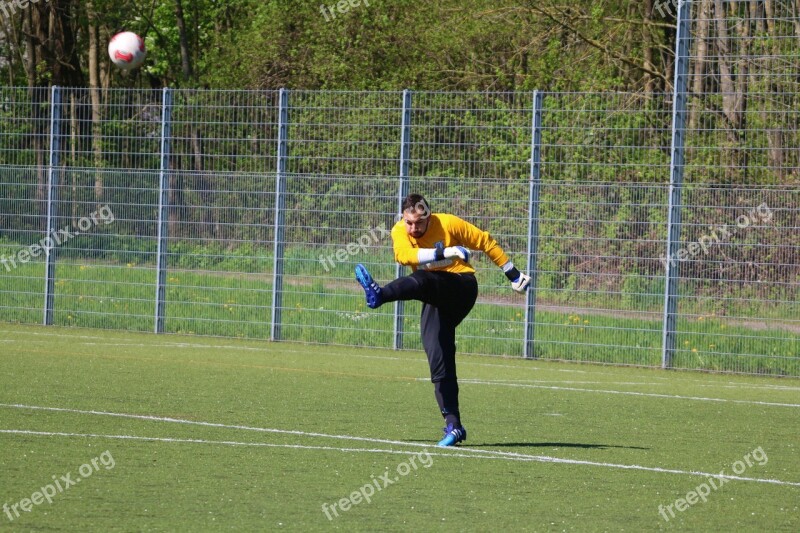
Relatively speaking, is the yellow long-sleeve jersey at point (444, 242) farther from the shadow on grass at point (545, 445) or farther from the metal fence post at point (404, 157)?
the metal fence post at point (404, 157)

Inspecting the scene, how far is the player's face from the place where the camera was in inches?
396

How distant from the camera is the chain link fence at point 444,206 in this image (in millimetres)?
17516

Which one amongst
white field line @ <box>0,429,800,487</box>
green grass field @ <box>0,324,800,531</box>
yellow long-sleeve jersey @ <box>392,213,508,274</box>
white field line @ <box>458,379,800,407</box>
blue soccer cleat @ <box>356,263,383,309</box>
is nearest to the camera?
green grass field @ <box>0,324,800,531</box>

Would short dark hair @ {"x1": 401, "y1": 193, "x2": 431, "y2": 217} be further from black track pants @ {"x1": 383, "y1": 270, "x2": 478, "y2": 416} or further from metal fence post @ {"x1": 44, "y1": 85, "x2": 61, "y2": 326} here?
metal fence post @ {"x1": 44, "y1": 85, "x2": 61, "y2": 326}

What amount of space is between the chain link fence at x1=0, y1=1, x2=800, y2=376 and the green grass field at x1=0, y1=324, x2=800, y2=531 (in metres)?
1.46

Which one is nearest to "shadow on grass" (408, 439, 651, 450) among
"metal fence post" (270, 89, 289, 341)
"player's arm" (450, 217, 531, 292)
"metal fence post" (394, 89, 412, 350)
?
"player's arm" (450, 217, 531, 292)

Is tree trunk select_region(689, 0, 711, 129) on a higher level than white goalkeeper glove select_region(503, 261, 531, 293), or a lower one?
higher

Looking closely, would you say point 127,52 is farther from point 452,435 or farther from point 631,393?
point 452,435

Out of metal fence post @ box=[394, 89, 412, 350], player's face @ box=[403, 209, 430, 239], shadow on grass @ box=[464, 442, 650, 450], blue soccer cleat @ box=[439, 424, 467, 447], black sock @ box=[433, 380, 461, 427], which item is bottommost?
shadow on grass @ box=[464, 442, 650, 450]

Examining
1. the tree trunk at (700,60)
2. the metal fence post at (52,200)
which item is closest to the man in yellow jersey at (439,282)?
the tree trunk at (700,60)

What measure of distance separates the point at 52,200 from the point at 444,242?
1224 centimetres

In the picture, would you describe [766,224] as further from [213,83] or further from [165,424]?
[213,83]

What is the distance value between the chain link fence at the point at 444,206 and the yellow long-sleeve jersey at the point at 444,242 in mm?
7711

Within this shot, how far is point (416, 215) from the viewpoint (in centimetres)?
1005
